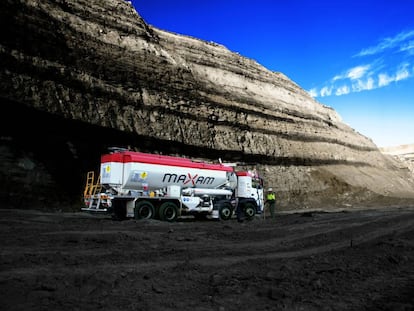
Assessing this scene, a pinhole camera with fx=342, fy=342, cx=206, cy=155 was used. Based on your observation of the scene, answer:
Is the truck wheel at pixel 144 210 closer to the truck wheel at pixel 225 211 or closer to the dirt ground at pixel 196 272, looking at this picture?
the truck wheel at pixel 225 211

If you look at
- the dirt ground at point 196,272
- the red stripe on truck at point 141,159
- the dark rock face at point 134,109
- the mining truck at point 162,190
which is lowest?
the dirt ground at point 196,272

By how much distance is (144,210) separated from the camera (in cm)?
1736

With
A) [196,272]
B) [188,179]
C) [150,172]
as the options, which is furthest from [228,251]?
[188,179]

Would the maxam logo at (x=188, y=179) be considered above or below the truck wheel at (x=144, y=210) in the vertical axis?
above

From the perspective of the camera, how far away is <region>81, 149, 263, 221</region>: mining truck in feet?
56.5

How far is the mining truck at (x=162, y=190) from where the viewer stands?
56.5ft

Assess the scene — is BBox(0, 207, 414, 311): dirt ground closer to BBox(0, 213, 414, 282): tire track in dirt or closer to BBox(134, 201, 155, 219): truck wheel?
BBox(0, 213, 414, 282): tire track in dirt

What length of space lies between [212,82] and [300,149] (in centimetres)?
1384

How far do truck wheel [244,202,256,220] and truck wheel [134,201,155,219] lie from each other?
6401mm

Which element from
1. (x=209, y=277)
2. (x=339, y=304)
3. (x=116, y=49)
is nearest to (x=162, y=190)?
(x=209, y=277)

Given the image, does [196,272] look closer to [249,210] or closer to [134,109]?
[249,210]

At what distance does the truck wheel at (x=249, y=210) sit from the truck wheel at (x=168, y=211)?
5.03m

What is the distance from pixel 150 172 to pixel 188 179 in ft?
8.01

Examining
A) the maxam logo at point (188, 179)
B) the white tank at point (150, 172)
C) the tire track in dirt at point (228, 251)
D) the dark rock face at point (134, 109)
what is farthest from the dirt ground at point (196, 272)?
the dark rock face at point (134, 109)
